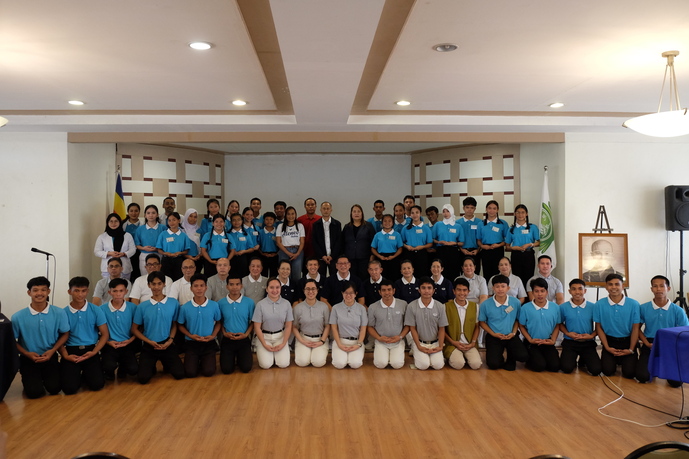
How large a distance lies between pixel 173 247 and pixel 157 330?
172 centimetres

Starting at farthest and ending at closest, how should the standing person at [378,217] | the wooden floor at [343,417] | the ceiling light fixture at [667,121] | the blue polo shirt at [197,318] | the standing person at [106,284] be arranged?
the standing person at [378,217] → the standing person at [106,284] → the blue polo shirt at [197,318] → the ceiling light fixture at [667,121] → the wooden floor at [343,417]

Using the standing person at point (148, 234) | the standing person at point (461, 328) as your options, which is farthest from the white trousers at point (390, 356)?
the standing person at point (148, 234)

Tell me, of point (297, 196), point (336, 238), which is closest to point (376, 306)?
point (336, 238)

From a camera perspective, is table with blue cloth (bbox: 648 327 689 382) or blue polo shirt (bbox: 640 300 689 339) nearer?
table with blue cloth (bbox: 648 327 689 382)

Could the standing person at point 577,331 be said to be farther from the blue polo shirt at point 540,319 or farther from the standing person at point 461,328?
the standing person at point 461,328

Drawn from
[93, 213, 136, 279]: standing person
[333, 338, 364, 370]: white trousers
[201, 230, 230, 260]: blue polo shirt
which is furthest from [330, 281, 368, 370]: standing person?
[93, 213, 136, 279]: standing person

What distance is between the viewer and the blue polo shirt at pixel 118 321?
564 centimetres

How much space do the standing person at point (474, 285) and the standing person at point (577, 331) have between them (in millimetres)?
1055

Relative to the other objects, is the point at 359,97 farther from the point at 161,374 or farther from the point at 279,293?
the point at 161,374

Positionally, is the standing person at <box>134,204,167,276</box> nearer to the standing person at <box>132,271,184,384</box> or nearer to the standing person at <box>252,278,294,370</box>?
the standing person at <box>132,271,184,384</box>

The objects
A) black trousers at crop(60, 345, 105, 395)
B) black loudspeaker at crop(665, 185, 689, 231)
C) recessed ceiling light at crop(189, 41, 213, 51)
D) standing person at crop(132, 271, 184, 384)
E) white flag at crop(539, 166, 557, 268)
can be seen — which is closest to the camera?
recessed ceiling light at crop(189, 41, 213, 51)

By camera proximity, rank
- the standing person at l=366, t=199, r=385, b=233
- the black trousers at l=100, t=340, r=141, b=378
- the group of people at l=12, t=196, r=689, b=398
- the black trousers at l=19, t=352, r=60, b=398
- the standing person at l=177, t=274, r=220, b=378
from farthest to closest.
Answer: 1. the standing person at l=366, t=199, r=385, b=233
2. the standing person at l=177, t=274, r=220, b=378
3. the black trousers at l=100, t=340, r=141, b=378
4. the group of people at l=12, t=196, r=689, b=398
5. the black trousers at l=19, t=352, r=60, b=398

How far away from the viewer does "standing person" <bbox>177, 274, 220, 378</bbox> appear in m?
5.80

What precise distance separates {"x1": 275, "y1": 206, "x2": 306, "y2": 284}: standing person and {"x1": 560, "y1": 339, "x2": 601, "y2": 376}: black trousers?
3.47 metres
